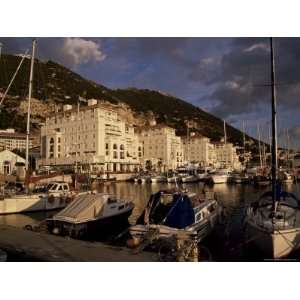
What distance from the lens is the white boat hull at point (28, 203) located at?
19078mm

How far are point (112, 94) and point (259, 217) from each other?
11062cm

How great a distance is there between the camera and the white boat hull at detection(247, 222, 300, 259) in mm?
9297

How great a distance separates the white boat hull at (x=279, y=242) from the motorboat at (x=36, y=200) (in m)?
13.1

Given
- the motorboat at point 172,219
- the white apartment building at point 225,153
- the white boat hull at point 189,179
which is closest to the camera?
the motorboat at point 172,219

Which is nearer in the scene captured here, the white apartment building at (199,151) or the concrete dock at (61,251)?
the concrete dock at (61,251)

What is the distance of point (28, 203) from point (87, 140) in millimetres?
43579

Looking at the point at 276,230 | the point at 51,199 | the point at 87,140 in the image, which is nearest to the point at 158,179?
the point at 87,140

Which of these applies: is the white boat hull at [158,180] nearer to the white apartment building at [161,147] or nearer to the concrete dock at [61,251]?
the white apartment building at [161,147]

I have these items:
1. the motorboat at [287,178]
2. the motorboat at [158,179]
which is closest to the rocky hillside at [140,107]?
the motorboat at [158,179]

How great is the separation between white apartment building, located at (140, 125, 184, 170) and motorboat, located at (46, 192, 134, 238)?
64.3 meters

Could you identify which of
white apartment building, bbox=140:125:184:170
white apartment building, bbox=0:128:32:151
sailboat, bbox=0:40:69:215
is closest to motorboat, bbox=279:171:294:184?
sailboat, bbox=0:40:69:215

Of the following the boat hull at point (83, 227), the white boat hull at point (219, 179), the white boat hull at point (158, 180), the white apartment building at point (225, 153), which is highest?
the white apartment building at point (225, 153)

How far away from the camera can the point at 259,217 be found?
1105 centimetres
